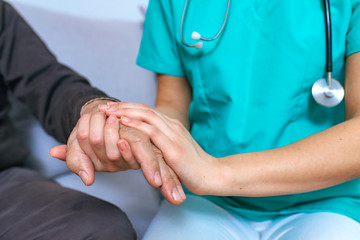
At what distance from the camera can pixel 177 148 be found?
0.57 metres

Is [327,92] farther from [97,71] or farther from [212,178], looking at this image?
[97,71]

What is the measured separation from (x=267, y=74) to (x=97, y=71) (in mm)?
572

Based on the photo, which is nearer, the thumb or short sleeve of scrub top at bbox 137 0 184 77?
the thumb

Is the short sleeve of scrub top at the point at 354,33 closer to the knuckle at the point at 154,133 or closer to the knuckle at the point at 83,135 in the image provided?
the knuckle at the point at 154,133

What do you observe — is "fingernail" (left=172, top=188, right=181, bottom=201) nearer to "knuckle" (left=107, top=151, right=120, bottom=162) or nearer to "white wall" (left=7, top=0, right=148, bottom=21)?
"knuckle" (left=107, top=151, right=120, bottom=162)

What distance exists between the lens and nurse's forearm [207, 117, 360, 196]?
58 centimetres

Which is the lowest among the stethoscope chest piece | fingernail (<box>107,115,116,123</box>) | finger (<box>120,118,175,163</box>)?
fingernail (<box>107,115,116,123</box>)

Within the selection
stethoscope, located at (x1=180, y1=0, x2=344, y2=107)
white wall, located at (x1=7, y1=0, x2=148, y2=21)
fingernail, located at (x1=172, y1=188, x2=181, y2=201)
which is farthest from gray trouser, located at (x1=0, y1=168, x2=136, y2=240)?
white wall, located at (x1=7, y1=0, x2=148, y2=21)

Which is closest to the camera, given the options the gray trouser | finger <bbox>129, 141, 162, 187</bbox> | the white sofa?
finger <bbox>129, 141, 162, 187</bbox>

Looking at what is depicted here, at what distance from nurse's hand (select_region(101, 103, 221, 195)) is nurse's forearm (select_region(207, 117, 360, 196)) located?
0.02 metres

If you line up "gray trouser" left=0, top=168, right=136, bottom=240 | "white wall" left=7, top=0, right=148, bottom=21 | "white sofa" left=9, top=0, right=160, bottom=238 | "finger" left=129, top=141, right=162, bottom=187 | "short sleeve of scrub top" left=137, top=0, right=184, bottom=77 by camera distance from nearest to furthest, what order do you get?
1. "finger" left=129, top=141, right=162, bottom=187
2. "gray trouser" left=0, top=168, right=136, bottom=240
3. "short sleeve of scrub top" left=137, top=0, right=184, bottom=77
4. "white sofa" left=9, top=0, right=160, bottom=238
5. "white wall" left=7, top=0, right=148, bottom=21

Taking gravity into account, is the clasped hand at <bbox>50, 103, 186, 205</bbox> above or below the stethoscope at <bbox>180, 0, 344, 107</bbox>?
below

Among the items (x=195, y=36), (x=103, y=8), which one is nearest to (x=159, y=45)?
(x=195, y=36)

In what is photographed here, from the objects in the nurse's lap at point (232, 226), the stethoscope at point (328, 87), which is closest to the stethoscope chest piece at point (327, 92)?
the stethoscope at point (328, 87)
